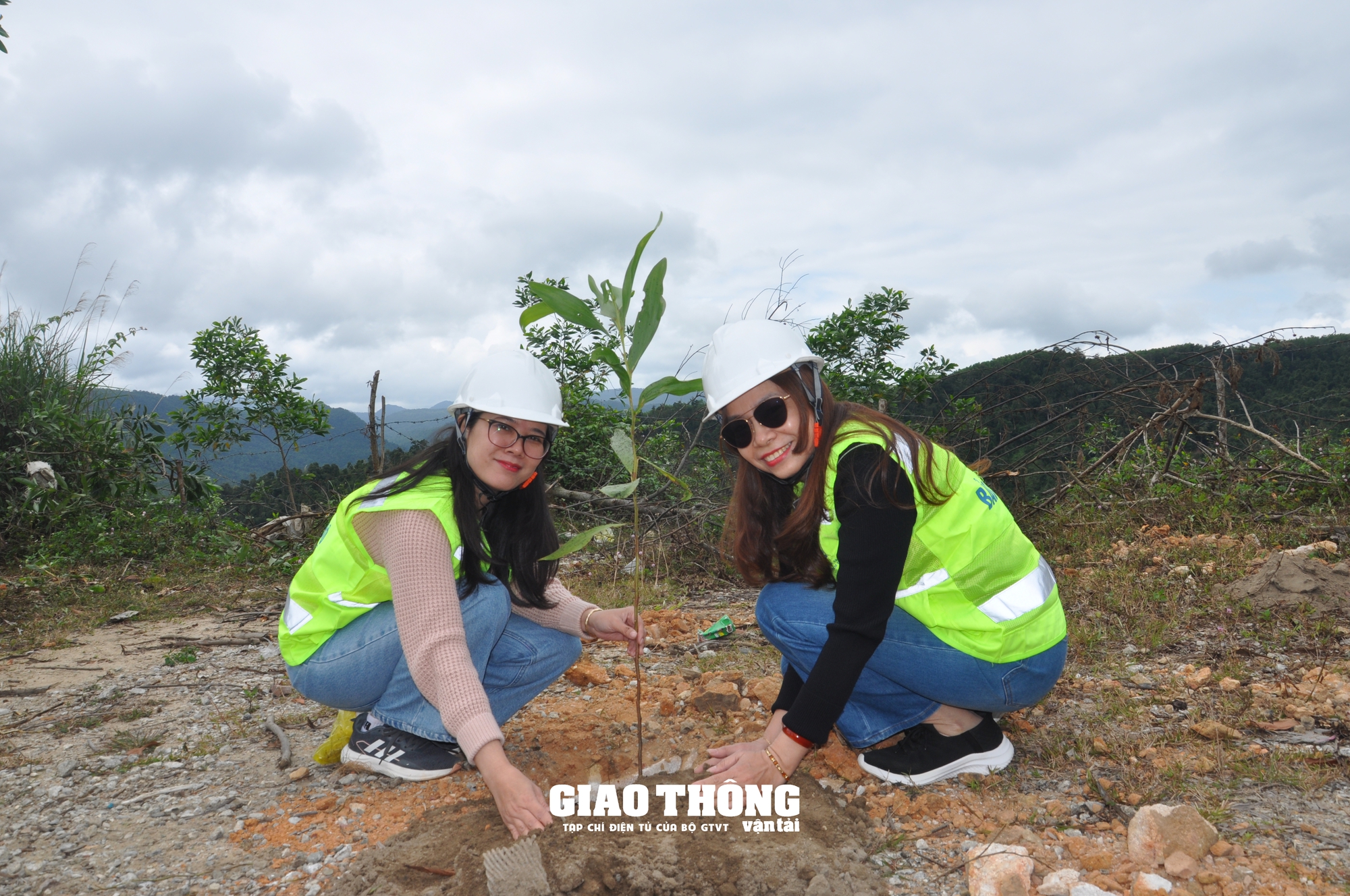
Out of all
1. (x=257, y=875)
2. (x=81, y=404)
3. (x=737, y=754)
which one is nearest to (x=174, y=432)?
(x=81, y=404)

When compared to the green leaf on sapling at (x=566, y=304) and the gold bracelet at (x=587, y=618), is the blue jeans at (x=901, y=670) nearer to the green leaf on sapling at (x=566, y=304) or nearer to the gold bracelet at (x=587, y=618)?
the gold bracelet at (x=587, y=618)

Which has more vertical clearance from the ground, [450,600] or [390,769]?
[450,600]

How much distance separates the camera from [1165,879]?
1.67 meters

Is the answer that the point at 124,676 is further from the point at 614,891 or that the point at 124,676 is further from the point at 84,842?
the point at 614,891

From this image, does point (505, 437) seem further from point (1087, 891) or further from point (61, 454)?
point (61, 454)

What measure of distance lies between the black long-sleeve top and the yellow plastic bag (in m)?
1.39

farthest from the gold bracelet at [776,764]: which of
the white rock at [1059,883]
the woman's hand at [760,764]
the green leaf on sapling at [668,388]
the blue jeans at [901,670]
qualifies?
the green leaf on sapling at [668,388]

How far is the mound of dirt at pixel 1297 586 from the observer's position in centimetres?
354

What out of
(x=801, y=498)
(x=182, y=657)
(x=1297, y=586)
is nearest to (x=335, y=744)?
(x=801, y=498)

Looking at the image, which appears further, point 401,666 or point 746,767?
point 401,666

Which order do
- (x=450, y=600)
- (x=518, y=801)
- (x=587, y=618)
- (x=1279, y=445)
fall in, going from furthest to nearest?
(x=1279, y=445) < (x=587, y=618) < (x=450, y=600) < (x=518, y=801)

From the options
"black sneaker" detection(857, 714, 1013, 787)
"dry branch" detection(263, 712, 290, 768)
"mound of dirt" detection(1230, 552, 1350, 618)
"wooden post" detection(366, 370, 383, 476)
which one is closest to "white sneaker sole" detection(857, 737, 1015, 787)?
"black sneaker" detection(857, 714, 1013, 787)

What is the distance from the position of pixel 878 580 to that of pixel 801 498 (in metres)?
0.30

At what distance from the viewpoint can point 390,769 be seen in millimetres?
2348
